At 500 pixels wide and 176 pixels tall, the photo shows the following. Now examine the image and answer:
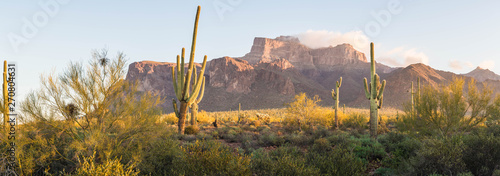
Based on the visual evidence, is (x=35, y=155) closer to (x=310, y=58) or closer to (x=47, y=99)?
(x=47, y=99)

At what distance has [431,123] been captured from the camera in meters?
13.2

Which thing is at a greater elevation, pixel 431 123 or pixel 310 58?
pixel 310 58

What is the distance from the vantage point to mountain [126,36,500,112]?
7319 centimetres

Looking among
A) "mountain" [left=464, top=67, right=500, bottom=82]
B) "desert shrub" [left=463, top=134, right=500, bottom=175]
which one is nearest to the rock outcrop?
"desert shrub" [left=463, top=134, right=500, bottom=175]

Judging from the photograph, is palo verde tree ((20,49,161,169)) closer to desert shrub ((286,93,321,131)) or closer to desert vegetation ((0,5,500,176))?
desert vegetation ((0,5,500,176))

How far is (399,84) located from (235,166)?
78.2 metres

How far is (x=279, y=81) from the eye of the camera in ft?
303

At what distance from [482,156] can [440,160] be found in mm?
1363

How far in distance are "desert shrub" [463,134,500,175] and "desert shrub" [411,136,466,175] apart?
0.37m

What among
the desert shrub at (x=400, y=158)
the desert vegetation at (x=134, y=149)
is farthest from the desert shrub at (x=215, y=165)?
the desert shrub at (x=400, y=158)

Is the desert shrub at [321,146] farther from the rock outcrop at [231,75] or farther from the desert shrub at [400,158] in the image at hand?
the rock outcrop at [231,75]

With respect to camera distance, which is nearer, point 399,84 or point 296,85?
point 399,84

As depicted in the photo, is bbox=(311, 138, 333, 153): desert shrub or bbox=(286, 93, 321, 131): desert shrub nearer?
bbox=(311, 138, 333, 153): desert shrub

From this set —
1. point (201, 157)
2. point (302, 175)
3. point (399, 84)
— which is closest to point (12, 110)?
point (201, 157)
